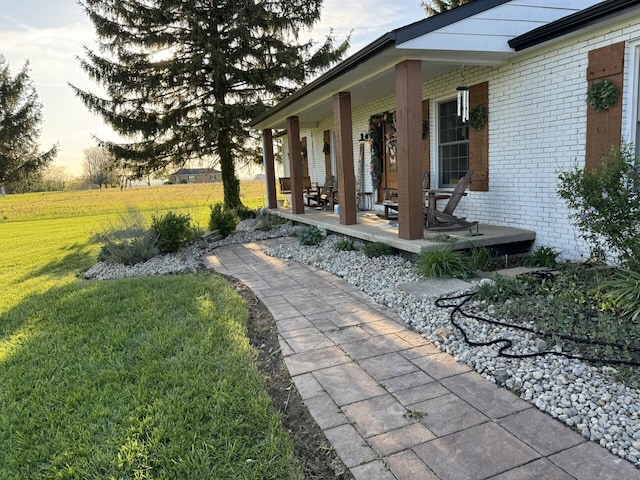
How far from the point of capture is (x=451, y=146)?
724 cm

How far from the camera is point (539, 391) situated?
2.52 meters

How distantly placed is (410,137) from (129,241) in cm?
496

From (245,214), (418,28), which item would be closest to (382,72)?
(418,28)

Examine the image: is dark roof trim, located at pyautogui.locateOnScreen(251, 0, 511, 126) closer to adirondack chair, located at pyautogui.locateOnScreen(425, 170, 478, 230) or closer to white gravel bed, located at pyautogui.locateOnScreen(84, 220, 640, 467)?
adirondack chair, located at pyautogui.locateOnScreen(425, 170, 478, 230)

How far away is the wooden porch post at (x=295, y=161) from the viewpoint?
9.71 meters

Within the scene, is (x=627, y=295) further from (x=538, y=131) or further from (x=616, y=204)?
(x=538, y=131)

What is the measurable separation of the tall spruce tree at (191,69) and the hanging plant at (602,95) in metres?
9.17

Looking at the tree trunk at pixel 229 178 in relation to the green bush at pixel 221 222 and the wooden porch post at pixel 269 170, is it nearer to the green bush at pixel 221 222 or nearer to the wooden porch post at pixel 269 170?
the wooden porch post at pixel 269 170

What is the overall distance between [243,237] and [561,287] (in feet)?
22.1

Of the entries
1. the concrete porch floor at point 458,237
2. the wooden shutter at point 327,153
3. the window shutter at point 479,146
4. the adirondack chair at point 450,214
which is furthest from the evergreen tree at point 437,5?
the concrete porch floor at point 458,237

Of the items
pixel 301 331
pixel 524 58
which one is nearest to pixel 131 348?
pixel 301 331

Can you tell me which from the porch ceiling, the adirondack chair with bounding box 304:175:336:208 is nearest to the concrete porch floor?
the porch ceiling

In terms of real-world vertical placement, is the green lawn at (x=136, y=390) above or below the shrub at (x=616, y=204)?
below

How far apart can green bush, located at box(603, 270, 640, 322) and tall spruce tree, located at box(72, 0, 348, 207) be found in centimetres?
1049
